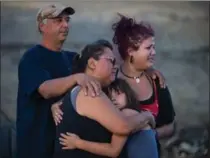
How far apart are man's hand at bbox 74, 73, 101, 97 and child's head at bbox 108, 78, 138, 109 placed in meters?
0.11

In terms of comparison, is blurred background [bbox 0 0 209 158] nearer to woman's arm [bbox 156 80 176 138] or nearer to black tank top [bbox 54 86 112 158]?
woman's arm [bbox 156 80 176 138]

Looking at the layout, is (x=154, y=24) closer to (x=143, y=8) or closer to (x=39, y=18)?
(x=143, y=8)

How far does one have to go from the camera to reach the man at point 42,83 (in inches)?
113

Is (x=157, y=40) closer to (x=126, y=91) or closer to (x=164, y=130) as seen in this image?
(x=164, y=130)

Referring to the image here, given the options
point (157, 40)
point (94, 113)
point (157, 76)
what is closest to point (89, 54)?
point (94, 113)

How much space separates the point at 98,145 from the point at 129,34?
0.59 metres

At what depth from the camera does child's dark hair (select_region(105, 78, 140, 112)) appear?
2604mm

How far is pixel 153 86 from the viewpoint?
2.86 metres

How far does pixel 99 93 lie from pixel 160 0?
178 centimetres

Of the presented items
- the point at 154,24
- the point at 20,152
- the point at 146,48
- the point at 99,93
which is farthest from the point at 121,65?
the point at 154,24

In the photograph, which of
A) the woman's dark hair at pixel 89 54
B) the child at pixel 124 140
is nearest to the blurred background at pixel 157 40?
the woman's dark hair at pixel 89 54

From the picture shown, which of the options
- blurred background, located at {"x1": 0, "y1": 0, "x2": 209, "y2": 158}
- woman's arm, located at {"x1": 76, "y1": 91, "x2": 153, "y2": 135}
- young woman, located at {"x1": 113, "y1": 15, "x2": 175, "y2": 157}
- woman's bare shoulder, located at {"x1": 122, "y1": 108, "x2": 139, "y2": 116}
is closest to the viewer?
woman's arm, located at {"x1": 76, "y1": 91, "x2": 153, "y2": 135}

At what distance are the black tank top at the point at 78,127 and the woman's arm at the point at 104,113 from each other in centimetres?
3

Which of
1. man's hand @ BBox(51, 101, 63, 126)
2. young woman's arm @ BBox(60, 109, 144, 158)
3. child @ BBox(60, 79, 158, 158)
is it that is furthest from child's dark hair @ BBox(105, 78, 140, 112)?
man's hand @ BBox(51, 101, 63, 126)
